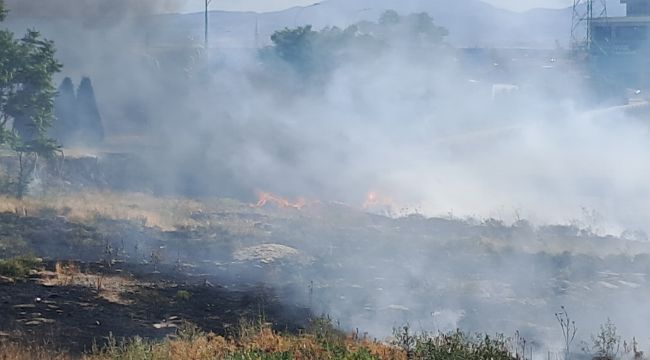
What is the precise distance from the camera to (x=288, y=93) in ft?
127

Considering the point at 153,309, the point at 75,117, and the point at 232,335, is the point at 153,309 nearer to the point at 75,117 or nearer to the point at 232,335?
the point at 232,335

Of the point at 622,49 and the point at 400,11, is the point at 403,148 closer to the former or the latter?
the point at 622,49

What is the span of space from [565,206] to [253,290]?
15.8 m

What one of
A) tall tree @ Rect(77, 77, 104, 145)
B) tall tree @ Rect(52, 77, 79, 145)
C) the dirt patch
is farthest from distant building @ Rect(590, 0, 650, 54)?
the dirt patch

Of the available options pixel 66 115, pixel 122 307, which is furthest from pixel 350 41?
pixel 122 307

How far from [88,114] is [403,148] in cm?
1492

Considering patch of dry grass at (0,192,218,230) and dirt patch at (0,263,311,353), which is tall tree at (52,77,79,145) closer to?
patch of dry grass at (0,192,218,230)

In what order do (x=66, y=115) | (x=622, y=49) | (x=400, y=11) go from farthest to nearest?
(x=400, y=11) < (x=622, y=49) < (x=66, y=115)

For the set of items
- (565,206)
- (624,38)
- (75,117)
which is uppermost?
(624,38)

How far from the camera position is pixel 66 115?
36.4 m

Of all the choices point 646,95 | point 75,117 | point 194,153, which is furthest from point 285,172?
point 646,95

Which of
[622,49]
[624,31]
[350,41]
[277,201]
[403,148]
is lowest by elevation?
[277,201]

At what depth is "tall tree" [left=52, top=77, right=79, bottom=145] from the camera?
35.0 meters

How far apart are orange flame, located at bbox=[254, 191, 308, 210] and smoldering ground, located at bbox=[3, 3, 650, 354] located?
25.4 inches
